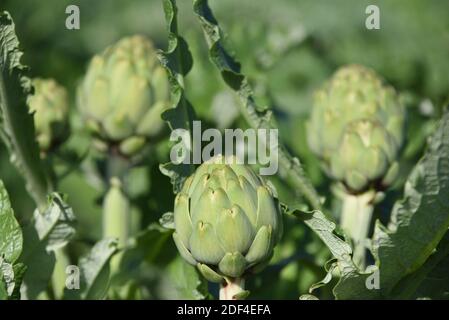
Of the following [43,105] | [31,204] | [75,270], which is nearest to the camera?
[75,270]

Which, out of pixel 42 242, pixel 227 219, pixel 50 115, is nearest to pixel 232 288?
pixel 227 219

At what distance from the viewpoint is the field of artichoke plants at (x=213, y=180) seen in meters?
0.69

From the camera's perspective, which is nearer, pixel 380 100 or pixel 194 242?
pixel 194 242

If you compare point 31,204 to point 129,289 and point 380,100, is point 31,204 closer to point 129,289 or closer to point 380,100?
point 129,289

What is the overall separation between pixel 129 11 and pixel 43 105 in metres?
0.88

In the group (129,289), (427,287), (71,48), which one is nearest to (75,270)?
(129,289)

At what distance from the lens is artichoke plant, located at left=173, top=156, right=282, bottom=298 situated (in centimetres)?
67

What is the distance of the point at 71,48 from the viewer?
1.62 meters

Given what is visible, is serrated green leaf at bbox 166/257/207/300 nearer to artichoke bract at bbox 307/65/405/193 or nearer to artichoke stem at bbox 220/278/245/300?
artichoke stem at bbox 220/278/245/300

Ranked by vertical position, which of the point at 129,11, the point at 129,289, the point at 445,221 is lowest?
the point at 129,289

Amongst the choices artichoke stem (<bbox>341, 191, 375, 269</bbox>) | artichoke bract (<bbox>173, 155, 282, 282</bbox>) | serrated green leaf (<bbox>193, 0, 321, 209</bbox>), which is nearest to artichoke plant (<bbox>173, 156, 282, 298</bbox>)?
artichoke bract (<bbox>173, 155, 282, 282</bbox>)

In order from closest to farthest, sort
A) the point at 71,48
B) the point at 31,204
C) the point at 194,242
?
the point at 194,242 < the point at 31,204 < the point at 71,48

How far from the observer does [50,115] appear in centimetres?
94

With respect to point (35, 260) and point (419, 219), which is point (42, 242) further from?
point (419, 219)
